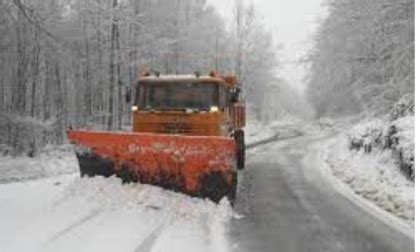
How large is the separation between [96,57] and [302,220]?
34.2 meters

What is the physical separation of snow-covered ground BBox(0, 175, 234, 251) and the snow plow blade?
0.67 ft

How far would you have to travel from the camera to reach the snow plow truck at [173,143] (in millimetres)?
12062

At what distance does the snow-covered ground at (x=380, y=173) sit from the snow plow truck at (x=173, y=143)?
3119 mm

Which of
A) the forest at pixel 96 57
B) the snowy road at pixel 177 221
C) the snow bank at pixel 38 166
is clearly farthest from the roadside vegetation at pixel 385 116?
the forest at pixel 96 57

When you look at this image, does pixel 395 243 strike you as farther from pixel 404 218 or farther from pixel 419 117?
pixel 419 117

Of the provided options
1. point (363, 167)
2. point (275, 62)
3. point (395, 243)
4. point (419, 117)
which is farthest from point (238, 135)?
point (275, 62)

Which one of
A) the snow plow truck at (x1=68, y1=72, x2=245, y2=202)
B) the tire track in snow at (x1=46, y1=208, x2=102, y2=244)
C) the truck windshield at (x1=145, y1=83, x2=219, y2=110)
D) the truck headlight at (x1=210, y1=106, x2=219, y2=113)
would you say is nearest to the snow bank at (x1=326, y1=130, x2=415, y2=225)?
the snow plow truck at (x1=68, y1=72, x2=245, y2=202)

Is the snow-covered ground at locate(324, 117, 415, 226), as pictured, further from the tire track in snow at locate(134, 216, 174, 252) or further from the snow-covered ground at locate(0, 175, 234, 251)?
the tire track in snow at locate(134, 216, 174, 252)

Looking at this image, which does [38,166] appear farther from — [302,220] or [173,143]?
[302,220]

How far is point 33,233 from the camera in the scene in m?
9.85

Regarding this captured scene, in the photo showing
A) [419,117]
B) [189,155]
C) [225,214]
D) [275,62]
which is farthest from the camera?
[275,62]

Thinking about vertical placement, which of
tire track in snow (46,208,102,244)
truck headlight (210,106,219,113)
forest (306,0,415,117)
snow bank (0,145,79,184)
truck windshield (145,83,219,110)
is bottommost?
snow bank (0,145,79,184)

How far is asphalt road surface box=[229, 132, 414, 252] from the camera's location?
955 centimetres

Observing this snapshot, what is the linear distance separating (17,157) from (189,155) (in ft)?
57.3
